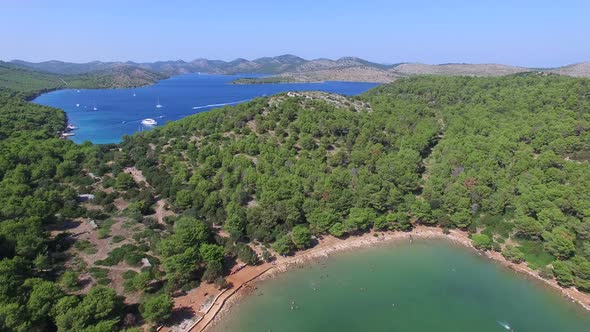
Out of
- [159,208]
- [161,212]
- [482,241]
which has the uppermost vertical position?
[159,208]

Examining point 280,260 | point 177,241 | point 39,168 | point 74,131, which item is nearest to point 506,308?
point 280,260

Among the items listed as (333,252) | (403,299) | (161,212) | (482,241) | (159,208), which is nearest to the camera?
(403,299)

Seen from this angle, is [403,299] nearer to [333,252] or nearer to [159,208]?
[333,252]

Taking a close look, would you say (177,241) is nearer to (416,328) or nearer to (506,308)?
(416,328)

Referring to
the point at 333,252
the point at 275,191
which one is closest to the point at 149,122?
the point at 275,191

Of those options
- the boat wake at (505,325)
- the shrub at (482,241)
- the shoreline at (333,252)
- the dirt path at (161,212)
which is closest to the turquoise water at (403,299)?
the boat wake at (505,325)

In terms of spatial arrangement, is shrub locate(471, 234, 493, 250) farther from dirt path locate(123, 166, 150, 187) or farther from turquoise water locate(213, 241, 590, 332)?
dirt path locate(123, 166, 150, 187)

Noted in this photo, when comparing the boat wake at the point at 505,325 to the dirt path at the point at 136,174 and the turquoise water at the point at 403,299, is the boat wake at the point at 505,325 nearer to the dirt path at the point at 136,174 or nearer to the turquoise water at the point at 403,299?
the turquoise water at the point at 403,299
